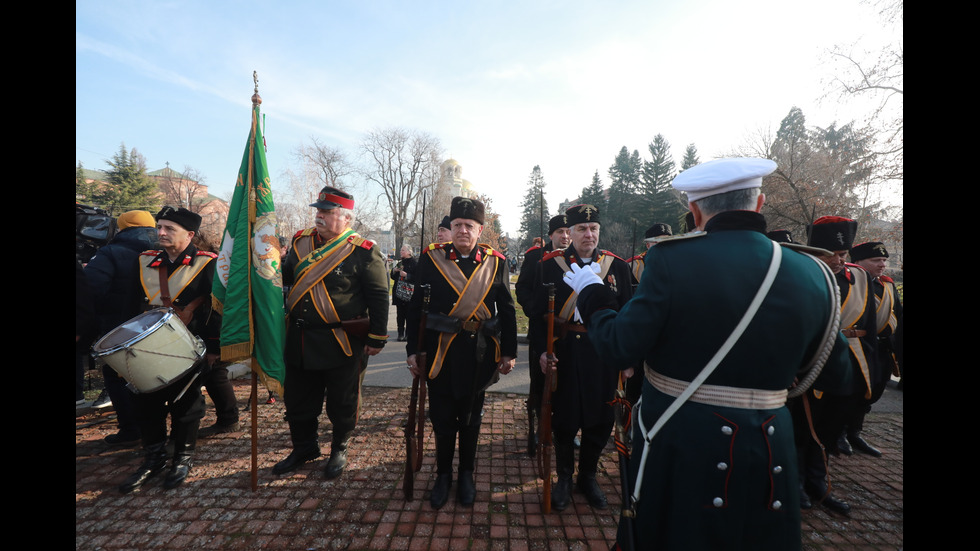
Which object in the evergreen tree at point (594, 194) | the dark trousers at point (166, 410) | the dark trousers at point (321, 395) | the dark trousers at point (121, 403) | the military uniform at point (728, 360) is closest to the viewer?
the military uniform at point (728, 360)

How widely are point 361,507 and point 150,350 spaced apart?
6.62ft

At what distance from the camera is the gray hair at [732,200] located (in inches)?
64.8

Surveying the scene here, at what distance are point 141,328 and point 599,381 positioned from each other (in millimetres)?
3634

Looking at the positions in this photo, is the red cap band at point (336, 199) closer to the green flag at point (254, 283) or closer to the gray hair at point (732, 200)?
the green flag at point (254, 283)

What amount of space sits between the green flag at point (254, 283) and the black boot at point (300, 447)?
1.95 feet

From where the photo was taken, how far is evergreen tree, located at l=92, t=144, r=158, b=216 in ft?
111

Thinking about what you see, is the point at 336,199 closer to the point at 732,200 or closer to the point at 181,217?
the point at 181,217

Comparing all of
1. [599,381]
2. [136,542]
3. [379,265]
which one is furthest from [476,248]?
[136,542]

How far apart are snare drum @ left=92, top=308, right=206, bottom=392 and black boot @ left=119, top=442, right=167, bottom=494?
77cm

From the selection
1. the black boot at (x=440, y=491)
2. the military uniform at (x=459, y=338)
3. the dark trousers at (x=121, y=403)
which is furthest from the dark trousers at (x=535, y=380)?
the dark trousers at (x=121, y=403)

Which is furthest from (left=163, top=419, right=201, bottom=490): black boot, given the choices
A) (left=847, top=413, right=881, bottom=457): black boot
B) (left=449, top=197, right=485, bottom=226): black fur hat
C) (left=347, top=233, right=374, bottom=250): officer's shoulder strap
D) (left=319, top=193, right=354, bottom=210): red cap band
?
(left=847, top=413, right=881, bottom=457): black boot
